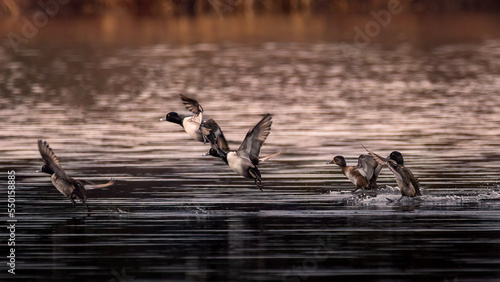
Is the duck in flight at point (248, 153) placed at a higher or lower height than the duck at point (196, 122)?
lower

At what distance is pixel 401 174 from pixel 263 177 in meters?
2.98

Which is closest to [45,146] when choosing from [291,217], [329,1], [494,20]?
[291,217]

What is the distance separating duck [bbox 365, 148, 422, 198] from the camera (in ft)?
49.7

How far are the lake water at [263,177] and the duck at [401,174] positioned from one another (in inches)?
8.1

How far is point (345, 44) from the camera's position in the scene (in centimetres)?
5053

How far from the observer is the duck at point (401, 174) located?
49.7 ft

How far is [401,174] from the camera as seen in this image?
15.2 metres

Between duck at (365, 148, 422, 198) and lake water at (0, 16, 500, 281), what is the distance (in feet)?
0.67

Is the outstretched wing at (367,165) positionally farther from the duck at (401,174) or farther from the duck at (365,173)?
the duck at (401,174)

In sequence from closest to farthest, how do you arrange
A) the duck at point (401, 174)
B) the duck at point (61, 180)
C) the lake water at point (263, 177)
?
the lake water at point (263, 177), the duck at point (61, 180), the duck at point (401, 174)

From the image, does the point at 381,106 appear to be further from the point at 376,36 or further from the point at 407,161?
the point at 376,36

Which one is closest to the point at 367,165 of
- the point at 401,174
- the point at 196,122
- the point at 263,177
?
the point at 401,174

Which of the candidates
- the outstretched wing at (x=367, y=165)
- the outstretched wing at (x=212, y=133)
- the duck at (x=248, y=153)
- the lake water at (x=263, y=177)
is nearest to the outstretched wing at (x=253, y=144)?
the duck at (x=248, y=153)

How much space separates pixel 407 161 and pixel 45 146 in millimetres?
6495
